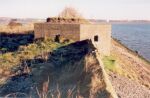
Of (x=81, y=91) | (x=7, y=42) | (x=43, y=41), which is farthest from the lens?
(x=7, y=42)

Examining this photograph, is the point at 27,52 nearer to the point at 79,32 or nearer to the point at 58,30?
the point at 58,30

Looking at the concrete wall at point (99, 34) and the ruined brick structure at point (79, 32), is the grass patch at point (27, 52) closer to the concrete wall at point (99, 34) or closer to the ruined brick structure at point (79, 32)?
the ruined brick structure at point (79, 32)

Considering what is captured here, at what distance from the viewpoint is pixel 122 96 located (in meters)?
16.1

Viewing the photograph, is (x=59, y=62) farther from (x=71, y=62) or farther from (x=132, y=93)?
(x=132, y=93)

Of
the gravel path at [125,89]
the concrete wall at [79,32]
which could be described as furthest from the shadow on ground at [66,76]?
the concrete wall at [79,32]

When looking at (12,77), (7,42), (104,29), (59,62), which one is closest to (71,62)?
(59,62)

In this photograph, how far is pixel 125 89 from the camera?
17172 millimetres

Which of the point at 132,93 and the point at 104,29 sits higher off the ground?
the point at 104,29

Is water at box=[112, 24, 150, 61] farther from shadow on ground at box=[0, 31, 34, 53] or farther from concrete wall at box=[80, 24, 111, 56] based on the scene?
concrete wall at box=[80, 24, 111, 56]

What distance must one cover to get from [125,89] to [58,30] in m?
7.81

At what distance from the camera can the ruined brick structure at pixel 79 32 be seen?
921 inches

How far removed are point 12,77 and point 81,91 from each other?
194 inches

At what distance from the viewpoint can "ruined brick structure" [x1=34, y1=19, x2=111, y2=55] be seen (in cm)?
2339

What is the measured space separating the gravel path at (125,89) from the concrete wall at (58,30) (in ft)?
17.4
